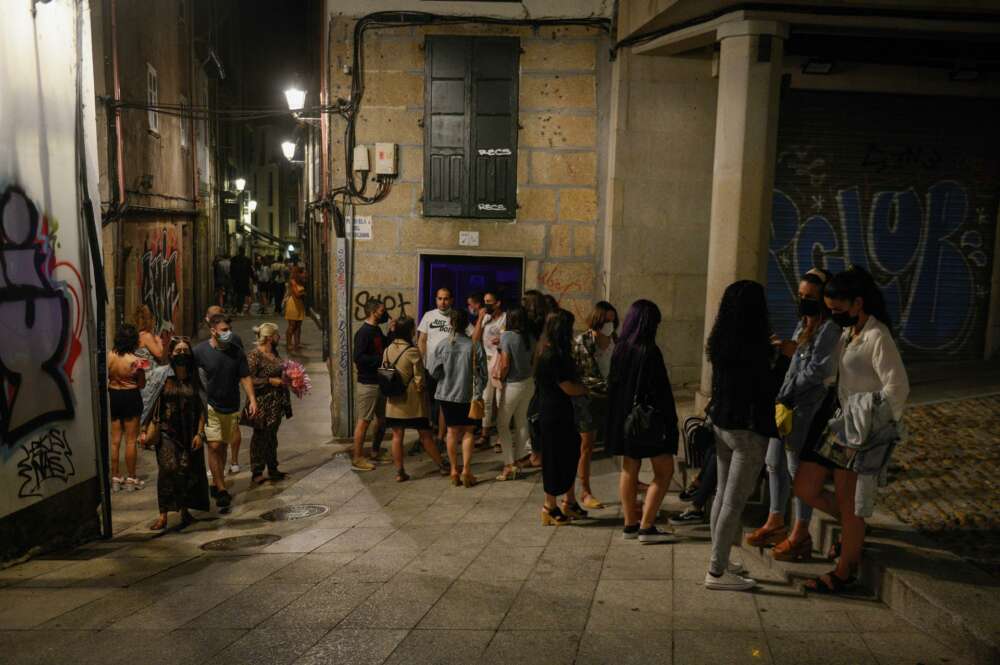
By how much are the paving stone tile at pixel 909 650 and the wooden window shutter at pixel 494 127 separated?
7527 millimetres

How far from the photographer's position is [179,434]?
7562 millimetres

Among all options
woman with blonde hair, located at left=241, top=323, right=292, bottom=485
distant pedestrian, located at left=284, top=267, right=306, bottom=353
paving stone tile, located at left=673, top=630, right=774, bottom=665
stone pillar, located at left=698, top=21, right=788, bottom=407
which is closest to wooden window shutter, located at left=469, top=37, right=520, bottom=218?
stone pillar, located at left=698, top=21, right=788, bottom=407

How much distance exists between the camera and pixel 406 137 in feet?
36.1

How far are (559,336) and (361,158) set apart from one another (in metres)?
5.30

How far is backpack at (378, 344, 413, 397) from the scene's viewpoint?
27.8ft

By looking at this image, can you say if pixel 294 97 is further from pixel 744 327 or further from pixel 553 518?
pixel 744 327

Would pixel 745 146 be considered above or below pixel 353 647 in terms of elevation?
above

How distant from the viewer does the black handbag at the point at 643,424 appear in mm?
5742

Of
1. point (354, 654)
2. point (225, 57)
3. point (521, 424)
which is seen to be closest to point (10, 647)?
point (354, 654)

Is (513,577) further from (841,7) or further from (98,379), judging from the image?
(841,7)

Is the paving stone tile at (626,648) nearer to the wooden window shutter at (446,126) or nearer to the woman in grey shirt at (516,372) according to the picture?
the woman in grey shirt at (516,372)

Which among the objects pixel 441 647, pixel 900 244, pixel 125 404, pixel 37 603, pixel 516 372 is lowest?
pixel 37 603

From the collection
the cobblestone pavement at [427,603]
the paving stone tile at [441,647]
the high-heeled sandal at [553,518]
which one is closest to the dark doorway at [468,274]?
the cobblestone pavement at [427,603]

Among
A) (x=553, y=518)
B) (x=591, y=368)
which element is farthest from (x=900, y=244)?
(x=553, y=518)
